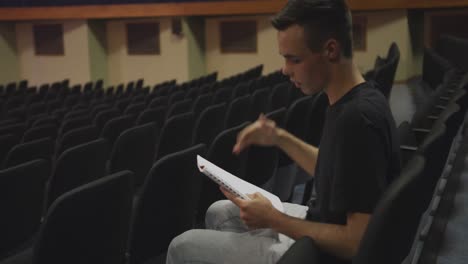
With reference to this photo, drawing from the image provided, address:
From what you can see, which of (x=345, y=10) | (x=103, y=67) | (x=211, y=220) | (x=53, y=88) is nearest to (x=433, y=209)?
(x=211, y=220)

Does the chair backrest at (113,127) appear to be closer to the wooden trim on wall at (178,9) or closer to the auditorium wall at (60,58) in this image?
the wooden trim on wall at (178,9)

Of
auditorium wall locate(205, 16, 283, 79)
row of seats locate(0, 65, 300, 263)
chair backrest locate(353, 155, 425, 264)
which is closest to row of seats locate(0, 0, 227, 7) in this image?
auditorium wall locate(205, 16, 283, 79)

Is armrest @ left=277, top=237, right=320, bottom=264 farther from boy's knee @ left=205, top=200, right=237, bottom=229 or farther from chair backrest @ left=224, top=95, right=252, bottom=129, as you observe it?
chair backrest @ left=224, top=95, right=252, bottom=129

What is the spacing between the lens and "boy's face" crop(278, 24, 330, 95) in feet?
4.63

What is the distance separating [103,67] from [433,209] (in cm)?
1073

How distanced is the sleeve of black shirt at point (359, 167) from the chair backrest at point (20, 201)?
4.01 ft

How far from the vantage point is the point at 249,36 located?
1115cm

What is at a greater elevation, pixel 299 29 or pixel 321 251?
pixel 299 29

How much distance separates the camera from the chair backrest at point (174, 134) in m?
2.90

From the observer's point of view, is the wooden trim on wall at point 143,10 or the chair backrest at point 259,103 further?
the wooden trim on wall at point 143,10

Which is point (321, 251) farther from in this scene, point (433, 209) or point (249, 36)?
point (249, 36)

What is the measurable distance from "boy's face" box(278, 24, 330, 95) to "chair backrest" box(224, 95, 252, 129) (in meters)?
1.95

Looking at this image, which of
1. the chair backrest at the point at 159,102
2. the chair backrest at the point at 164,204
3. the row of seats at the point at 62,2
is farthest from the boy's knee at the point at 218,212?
the row of seats at the point at 62,2

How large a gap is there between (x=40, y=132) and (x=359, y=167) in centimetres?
270
